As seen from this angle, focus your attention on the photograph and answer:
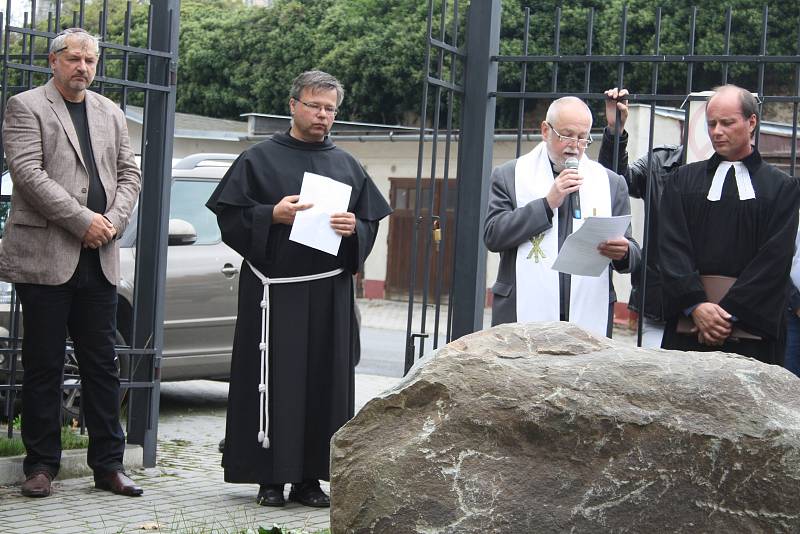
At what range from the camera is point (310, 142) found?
6.18 m

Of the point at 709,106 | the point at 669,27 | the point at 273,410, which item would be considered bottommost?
the point at 273,410

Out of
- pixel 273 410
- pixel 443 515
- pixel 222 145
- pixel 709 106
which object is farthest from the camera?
pixel 222 145

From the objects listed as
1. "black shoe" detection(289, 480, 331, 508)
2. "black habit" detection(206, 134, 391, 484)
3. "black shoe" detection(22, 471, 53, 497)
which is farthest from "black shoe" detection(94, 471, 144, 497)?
"black shoe" detection(289, 480, 331, 508)

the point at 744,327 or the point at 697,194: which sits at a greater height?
→ the point at 697,194

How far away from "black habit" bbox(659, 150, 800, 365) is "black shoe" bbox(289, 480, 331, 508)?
6.09 feet

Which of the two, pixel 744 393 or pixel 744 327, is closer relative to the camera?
pixel 744 393

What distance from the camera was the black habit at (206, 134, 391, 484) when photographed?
6004mm

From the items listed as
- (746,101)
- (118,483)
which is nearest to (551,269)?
(746,101)

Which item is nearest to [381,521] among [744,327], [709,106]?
[744,327]

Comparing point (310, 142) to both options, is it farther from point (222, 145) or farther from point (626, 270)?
point (222, 145)

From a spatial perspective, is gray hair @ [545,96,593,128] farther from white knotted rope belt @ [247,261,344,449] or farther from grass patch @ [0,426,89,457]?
grass patch @ [0,426,89,457]

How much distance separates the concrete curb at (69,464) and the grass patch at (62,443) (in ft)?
0.36

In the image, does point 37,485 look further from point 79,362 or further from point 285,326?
point 285,326

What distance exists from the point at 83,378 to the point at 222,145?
22650 millimetres
